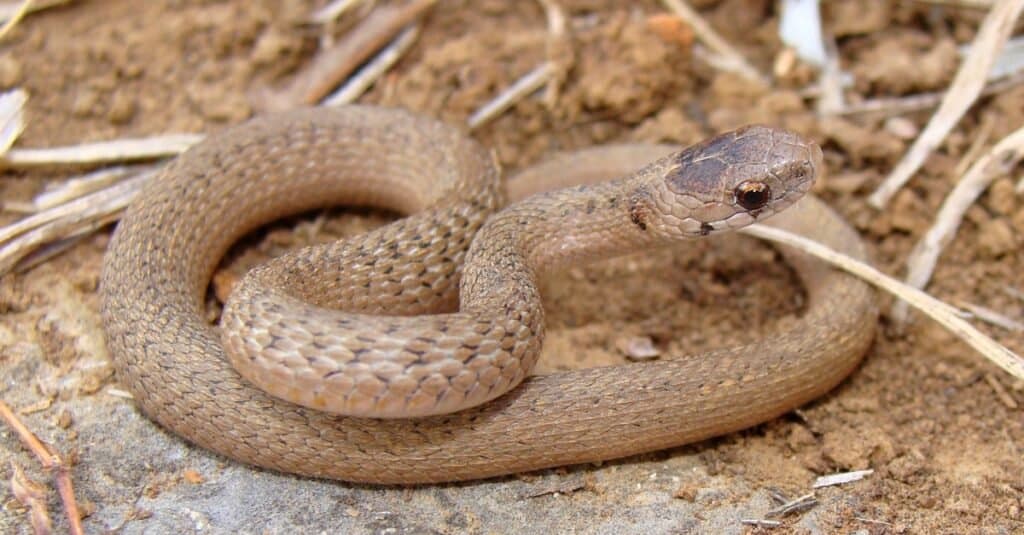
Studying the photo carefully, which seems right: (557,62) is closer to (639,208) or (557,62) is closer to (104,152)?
(639,208)

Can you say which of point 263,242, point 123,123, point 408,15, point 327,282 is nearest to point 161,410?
point 327,282

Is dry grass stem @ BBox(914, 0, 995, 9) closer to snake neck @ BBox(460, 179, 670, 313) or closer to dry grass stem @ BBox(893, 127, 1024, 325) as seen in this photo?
dry grass stem @ BBox(893, 127, 1024, 325)

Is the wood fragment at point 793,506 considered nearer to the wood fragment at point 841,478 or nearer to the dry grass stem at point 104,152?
the wood fragment at point 841,478

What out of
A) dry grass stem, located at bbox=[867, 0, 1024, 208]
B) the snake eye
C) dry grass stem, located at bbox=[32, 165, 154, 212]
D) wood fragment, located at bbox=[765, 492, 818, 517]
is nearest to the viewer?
wood fragment, located at bbox=[765, 492, 818, 517]

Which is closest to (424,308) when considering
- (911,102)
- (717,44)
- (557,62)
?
(557,62)

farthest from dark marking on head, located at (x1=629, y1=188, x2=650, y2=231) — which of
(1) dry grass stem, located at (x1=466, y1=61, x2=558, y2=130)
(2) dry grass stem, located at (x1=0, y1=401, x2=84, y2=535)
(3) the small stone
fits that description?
(2) dry grass stem, located at (x1=0, y1=401, x2=84, y2=535)
